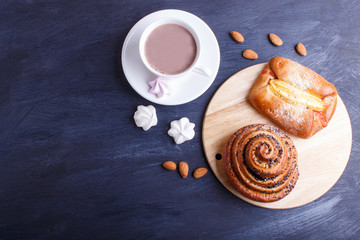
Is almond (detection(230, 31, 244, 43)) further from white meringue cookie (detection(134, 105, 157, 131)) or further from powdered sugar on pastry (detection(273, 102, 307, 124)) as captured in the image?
white meringue cookie (detection(134, 105, 157, 131))

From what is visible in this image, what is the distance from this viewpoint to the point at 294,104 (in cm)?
126

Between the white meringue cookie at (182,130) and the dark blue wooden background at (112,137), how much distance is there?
39 millimetres

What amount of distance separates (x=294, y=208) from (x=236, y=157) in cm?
46

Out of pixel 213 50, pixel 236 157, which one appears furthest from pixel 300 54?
pixel 236 157

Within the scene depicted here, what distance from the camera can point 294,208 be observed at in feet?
4.52

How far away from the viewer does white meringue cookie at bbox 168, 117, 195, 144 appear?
133 cm

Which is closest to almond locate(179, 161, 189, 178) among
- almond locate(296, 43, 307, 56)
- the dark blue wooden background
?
the dark blue wooden background

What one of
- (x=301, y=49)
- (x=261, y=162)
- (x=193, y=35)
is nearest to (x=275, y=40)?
(x=301, y=49)

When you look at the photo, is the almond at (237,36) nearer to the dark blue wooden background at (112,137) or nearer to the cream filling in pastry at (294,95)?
the dark blue wooden background at (112,137)

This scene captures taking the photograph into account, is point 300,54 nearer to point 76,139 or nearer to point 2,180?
point 76,139

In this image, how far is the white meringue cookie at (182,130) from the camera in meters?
1.33

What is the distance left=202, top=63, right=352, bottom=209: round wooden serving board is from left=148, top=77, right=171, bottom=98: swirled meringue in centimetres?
23

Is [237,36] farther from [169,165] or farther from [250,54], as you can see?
[169,165]

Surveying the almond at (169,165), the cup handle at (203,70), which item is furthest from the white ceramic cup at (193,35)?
the almond at (169,165)
